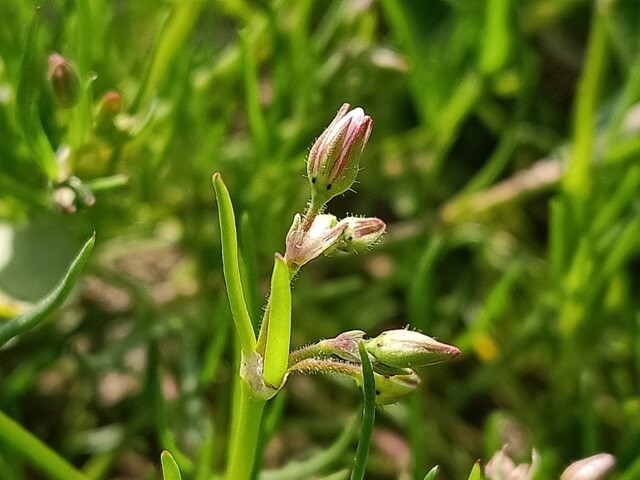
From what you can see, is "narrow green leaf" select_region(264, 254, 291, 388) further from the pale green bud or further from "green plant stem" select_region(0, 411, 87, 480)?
"green plant stem" select_region(0, 411, 87, 480)

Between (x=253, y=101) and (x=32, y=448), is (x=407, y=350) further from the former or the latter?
(x=253, y=101)

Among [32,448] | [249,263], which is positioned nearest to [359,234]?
[249,263]

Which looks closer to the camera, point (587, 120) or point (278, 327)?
point (278, 327)

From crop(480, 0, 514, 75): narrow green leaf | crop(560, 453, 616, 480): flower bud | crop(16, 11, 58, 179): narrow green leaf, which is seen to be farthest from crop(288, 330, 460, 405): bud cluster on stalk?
crop(480, 0, 514, 75): narrow green leaf

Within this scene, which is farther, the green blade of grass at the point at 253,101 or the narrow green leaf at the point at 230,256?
the green blade of grass at the point at 253,101

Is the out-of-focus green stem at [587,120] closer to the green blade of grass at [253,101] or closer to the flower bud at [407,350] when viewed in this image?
the green blade of grass at [253,101]

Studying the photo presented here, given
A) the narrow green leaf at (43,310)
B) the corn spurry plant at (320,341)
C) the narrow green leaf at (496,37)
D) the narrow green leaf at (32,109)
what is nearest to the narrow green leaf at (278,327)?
the corn spurry plant at (320,341)
